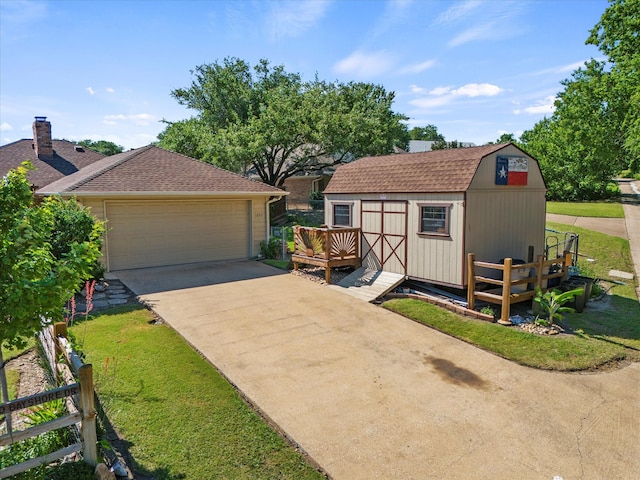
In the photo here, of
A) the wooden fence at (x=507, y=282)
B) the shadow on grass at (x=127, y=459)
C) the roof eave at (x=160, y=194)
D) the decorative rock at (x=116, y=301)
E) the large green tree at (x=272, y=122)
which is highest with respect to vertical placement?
the large green tree at (x=272, y=122)

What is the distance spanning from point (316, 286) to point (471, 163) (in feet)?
16.7

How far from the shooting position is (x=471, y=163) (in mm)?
9383

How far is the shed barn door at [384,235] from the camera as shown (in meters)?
10.6

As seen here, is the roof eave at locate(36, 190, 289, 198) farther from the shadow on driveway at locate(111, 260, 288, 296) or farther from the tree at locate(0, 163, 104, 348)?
the tree at locate(0, 163, 104, 348)

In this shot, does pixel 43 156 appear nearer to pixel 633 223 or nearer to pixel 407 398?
pixel 407 398

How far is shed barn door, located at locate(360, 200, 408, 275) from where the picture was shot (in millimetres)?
10586

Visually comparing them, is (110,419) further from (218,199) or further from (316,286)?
(218,199)

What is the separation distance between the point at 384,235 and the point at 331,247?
5.11 feet

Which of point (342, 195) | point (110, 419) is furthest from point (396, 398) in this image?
point (342, 195)

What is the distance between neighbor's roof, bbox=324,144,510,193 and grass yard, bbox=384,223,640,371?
115 inches

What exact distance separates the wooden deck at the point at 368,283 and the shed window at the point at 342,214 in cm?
158

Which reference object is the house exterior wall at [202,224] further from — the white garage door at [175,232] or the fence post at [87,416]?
the fence post at [87,416]

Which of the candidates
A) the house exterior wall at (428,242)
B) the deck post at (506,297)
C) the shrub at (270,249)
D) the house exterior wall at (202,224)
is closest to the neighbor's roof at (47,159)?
the house exterior wall at (202,224)

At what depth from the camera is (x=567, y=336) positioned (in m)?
7.79
